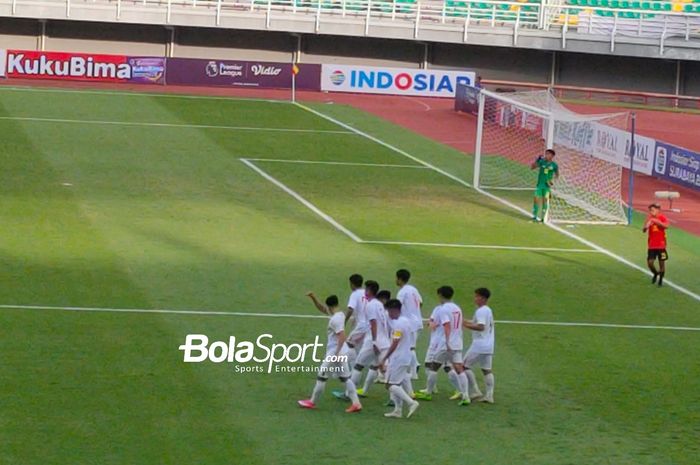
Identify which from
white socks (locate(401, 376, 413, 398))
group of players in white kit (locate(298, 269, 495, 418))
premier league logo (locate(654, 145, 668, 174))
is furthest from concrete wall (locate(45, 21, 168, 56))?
white socks (locate(401, 376, 413, 398))

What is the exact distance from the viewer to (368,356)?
55.5ft

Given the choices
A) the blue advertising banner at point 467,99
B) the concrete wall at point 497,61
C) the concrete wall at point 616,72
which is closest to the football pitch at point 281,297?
the blue advertising banner at point 467,99

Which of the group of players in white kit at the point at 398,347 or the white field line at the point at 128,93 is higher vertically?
the white field line at the point at 128,93

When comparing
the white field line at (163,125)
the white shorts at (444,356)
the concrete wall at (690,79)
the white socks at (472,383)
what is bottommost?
the white socks at (472,383)

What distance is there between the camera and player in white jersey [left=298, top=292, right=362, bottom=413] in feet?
53.8

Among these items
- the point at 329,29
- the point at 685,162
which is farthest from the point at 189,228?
the point at 329,29

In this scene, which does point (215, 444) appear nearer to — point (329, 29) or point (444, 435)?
point (444, 435)

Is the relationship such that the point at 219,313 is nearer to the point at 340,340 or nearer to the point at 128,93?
the point at 340,340

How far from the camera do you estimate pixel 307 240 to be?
28312 mm

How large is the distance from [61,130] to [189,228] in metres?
14.1

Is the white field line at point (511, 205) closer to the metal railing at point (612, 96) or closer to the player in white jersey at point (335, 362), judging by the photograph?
the player in white jersey at point (335, 362)

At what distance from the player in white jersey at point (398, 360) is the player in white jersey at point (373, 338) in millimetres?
206

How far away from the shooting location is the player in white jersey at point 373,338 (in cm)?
1667

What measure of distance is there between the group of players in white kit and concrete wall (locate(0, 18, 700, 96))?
44806mm
